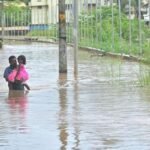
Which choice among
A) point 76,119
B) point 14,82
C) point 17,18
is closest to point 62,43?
point 14,82

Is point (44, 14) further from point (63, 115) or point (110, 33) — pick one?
point (63, 115)

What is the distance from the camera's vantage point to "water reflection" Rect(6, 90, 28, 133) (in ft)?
36.0

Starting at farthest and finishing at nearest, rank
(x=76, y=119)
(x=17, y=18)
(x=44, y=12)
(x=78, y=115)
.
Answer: (x=44, y=12) → (x=17, y=18) → (x=78, y=115) → (x=76, y=119)

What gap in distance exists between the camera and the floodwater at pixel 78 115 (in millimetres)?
9352

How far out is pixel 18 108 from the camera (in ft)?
43.3

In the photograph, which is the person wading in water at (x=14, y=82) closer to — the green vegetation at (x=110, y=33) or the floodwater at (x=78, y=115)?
the floodwater at (x=78, y=115)

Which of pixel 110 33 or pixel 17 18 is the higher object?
pixel 17 18

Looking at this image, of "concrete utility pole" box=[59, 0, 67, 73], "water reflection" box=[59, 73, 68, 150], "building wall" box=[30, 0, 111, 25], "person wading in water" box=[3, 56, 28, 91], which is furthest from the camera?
"building wall" box=[30, 0, 111, 25]

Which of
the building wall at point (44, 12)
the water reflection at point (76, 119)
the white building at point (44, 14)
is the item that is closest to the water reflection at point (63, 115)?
the water reflection at point (76, 119)

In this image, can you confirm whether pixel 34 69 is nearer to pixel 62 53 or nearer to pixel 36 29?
pixel 62 53

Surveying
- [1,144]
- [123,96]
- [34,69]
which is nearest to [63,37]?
[34,69]

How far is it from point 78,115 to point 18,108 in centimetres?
161

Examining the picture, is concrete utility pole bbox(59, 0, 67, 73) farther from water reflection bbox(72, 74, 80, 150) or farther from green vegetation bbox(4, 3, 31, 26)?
green vegetation bbox(4, 3, 31, 26)

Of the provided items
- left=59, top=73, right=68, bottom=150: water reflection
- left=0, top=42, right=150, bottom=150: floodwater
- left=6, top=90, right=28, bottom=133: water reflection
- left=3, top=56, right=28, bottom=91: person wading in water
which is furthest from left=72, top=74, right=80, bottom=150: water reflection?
left=3, top=56, right=28, bottom=91: person wading in water
